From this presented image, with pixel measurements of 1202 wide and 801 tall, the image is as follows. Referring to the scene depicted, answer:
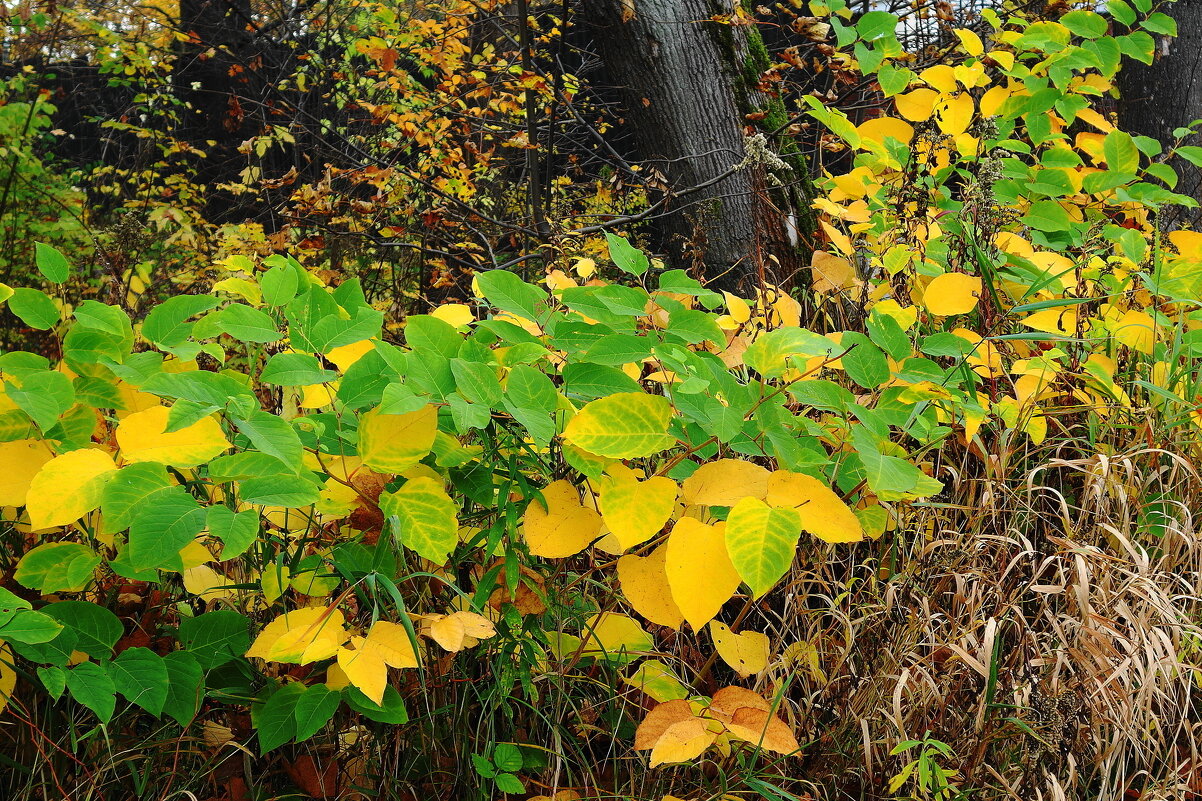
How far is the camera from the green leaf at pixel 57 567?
111 centimetres

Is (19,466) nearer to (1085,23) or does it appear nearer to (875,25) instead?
(875,25)

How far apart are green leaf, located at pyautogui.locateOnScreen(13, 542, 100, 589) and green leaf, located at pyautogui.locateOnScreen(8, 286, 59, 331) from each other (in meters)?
0.31

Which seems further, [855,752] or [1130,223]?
[1130,223]

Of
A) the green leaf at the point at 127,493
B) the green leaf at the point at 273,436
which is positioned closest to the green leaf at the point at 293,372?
the green leaf at the point at 273,436

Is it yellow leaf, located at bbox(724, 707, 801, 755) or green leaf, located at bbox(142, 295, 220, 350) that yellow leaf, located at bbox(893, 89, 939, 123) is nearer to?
yellow leaf, located at bbox(724, 707, 801, 755)

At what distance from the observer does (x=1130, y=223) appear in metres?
2.58

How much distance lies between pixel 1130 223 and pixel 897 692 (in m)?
1.95

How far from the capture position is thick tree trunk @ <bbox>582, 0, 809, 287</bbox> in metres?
3.06

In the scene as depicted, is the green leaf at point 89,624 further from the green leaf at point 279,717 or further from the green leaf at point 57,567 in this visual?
the green leaf at point 279,717

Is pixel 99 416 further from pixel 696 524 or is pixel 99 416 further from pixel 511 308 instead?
pixel 696 524

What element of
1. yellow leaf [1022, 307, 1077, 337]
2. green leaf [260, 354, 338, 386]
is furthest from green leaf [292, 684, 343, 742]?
yellow leaf [1022, 307, 1077, 337]

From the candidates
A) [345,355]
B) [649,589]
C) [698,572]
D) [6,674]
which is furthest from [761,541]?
[6,674]

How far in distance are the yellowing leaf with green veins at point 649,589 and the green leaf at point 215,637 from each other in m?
0.56

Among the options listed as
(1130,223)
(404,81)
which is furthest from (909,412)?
(404,81)
